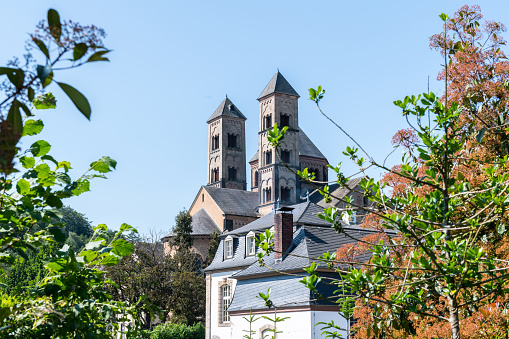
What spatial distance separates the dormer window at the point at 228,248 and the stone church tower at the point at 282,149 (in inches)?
1144

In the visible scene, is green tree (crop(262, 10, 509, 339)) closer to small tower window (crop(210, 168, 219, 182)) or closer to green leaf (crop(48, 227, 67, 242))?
green leaf (crop(48, 227, 67, 242))

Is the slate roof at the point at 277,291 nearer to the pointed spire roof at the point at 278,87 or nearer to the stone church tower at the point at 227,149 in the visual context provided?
the pointed spire roof at the point at 278,87

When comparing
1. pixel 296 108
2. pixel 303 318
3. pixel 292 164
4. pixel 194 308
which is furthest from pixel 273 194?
pixel 303 318

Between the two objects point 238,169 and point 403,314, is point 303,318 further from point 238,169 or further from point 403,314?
point 238,169

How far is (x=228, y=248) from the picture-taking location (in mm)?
38500

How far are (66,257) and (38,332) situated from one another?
0.61 meters

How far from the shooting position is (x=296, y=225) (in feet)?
101

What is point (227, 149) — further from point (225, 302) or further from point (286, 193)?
point (225, 302)

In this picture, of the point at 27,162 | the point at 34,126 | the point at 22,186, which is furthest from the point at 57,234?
the point at 34,126

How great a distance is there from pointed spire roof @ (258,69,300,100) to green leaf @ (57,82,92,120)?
7114 centimetres

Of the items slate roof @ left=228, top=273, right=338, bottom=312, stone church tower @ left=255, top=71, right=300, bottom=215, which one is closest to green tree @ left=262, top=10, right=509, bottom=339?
slate roof @ left=228, top=273, right=338, bottom=312

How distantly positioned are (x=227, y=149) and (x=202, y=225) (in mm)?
20560

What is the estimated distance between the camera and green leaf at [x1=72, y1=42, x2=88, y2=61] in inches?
66.7

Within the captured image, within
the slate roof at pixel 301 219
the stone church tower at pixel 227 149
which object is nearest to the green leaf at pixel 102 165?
the slate roof at pixel 301 219
